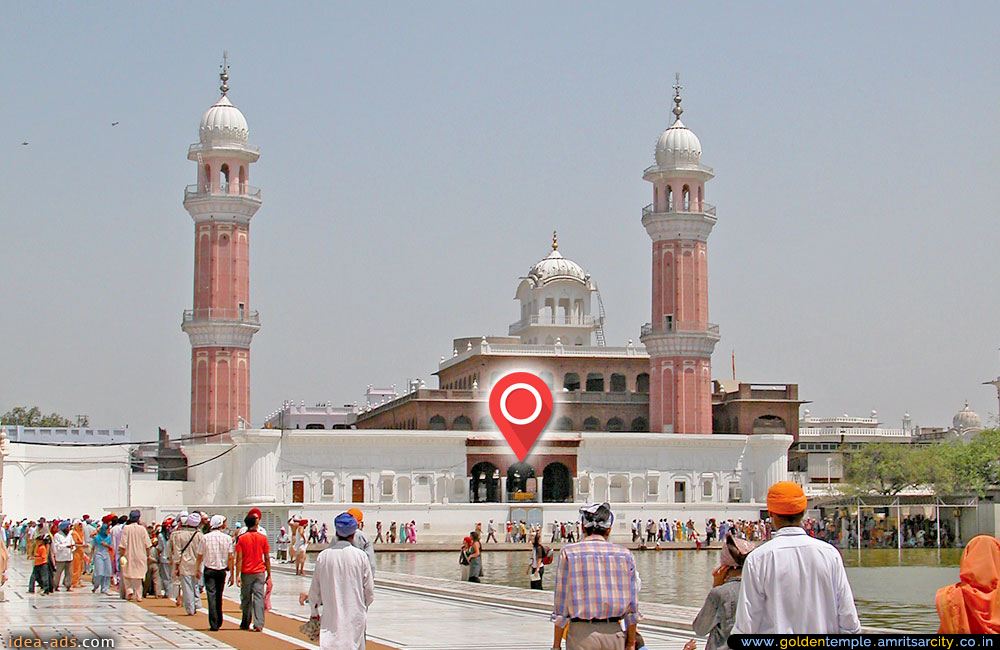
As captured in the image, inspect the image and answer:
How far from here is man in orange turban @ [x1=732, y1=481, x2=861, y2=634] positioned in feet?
19.5

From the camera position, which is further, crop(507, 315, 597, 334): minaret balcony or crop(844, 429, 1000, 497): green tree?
crop(507, 315, 597, 334): minaret balcony

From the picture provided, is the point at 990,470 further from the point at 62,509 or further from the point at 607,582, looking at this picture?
the point at 607,582

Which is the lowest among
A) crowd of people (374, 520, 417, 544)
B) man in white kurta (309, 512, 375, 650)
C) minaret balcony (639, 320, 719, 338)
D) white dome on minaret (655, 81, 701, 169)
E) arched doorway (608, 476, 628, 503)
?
crowd of people (374, 520, 417, 544)

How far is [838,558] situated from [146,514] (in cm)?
4148

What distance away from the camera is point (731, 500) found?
65.9 m

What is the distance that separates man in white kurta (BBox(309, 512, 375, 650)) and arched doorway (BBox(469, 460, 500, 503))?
182ft

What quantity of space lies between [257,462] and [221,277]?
28.2 ft

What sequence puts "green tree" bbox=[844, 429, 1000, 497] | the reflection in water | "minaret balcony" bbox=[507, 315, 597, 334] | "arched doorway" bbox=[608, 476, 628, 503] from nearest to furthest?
the reflection in water → "green tree" bbox=[844, 429, 1000, 497] → "arched doorway" bbox=[608, 476, 628, 503] → "minaret balcony" bbox=[507, 315, 597, 334]

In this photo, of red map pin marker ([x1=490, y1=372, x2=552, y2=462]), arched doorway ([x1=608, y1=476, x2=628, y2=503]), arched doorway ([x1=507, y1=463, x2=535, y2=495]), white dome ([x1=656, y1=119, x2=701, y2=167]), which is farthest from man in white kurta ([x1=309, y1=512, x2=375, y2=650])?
white dome ([x1=656, y1=119, x2=701, y2=167])

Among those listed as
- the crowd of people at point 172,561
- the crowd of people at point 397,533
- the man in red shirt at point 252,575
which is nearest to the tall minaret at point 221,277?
the crowd of people at point 397,533

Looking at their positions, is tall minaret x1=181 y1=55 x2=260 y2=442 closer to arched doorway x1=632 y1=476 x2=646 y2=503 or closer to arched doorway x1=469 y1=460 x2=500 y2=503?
arched doorway x1=469 y1=460 x2=500 y2=503

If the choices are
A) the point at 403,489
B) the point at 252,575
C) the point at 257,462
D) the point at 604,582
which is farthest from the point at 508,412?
the point at 604,582

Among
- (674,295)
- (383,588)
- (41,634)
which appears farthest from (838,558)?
(674,295)

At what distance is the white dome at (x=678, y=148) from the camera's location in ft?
220
